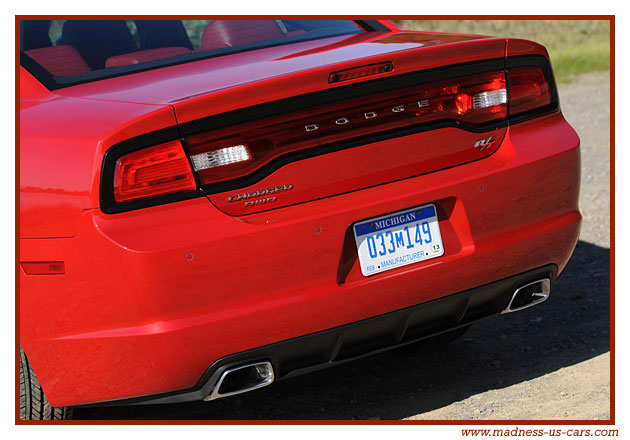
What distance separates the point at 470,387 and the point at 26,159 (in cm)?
206

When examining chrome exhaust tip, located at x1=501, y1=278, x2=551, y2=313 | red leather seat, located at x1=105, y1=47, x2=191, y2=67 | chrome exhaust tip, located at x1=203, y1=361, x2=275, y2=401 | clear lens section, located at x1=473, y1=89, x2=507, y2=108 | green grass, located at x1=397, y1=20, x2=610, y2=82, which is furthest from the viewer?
green grass, located at x1=397, y1=20, x2=610, y2=82

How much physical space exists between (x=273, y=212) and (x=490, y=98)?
97 centimetres

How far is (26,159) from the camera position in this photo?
2.83 meters

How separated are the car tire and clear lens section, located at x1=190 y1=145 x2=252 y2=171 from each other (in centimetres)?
94

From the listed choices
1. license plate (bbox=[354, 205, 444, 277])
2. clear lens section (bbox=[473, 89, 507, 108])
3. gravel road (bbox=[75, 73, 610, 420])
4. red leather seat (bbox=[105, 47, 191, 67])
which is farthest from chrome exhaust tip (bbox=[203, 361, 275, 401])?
red leather seat (bbox=[105, 47, 191, 67])

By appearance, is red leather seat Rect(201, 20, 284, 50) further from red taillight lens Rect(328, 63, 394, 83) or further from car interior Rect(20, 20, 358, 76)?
red taillight lens Rect(328, 63, 394, 83)

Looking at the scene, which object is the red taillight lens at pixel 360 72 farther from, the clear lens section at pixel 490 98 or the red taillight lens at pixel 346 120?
the clear lens section at pixel 490 98

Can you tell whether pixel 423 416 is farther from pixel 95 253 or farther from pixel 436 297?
pixel 95 253

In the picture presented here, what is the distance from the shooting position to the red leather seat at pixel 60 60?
349 cm

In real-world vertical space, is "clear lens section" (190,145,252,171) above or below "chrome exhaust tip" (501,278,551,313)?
above

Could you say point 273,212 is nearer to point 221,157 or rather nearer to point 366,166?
point 221,157

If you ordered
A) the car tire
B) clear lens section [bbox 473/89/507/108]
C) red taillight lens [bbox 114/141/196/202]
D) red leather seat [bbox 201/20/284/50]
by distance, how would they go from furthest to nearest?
1. red leather seat [bbox 201/20/284/50]
2. clear lens section [bbox 473/89/507/108]
3. the car tire
4. red taillight lens [bbox 114/141/196/202]

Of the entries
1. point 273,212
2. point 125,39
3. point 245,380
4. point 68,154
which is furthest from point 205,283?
point 125,39

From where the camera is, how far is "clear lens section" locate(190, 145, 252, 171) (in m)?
2.66
